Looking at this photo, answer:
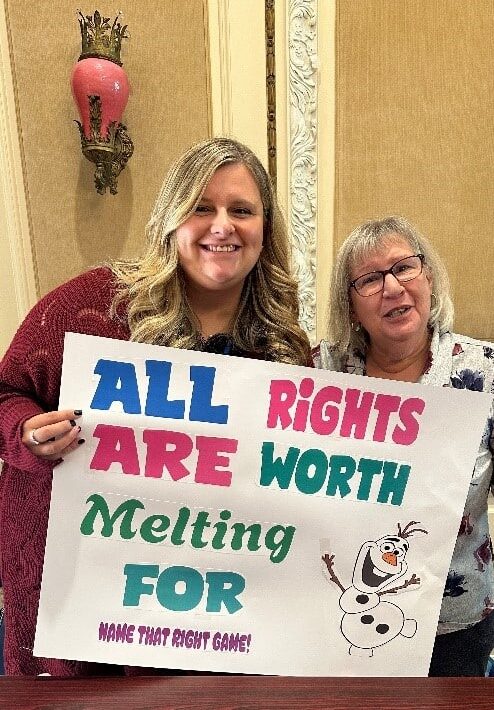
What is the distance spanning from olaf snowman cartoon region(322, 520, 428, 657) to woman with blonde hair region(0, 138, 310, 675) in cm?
36

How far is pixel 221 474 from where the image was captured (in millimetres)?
761

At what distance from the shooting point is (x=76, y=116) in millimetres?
1814

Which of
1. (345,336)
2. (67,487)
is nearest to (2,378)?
(67,487)

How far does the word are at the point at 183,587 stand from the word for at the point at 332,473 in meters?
0.16

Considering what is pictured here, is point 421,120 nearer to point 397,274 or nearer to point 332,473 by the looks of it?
point 397,274

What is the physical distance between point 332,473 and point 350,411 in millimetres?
93

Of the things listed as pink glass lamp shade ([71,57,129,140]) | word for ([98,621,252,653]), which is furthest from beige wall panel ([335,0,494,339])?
word for ([98,621,252,653])

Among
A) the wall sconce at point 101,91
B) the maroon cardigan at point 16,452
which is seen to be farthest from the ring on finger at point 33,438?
the wall sconce at point 101,91

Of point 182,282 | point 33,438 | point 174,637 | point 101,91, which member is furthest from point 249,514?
point 101,91

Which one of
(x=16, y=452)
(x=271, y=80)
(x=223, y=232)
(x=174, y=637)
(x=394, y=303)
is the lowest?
(x=174, y=637)

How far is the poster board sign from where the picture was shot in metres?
0.75

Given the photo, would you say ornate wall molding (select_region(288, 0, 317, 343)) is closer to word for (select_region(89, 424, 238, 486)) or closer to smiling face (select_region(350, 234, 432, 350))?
smiling face (select_region(350, 234, 432, 350))

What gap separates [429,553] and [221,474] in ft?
1.06

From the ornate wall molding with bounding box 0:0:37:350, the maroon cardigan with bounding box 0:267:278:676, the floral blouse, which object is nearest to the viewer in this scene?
the maroon cardigan with bounding box 0:267:278:676
